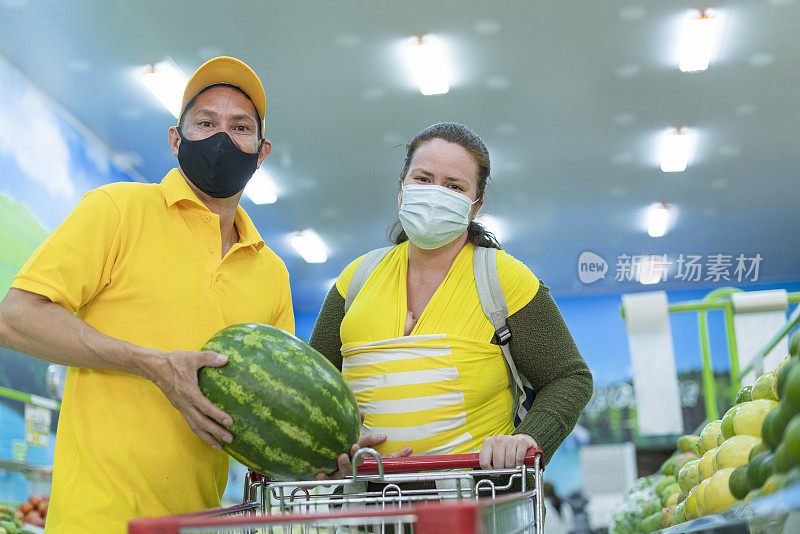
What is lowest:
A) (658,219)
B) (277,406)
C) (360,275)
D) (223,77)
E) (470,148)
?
(277,406)

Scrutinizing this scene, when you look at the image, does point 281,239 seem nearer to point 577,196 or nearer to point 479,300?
point 577,196

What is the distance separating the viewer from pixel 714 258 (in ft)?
33.2

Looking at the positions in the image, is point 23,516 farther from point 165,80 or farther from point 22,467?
point 165,80

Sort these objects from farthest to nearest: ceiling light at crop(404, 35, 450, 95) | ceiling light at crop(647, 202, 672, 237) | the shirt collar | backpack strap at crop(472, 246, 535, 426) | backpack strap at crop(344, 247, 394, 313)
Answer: ceiling light at crop(647, 202, 672, 237) → ceiling light at crop(404, 35, 450, 95) → backpack strap at crop(344, 247, 394, 313) → backpack strap at crop(472, 246, 535, 426) → the shirt collar

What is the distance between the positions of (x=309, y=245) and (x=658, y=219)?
4423 millimetres

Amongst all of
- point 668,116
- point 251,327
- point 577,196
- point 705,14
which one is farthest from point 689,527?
point 577,196

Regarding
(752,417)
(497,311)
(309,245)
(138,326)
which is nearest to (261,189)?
(309,245)

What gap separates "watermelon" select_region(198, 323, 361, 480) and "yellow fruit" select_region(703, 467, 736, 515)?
67cm

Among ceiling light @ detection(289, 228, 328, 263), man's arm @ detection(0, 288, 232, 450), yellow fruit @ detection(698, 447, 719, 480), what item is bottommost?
yellow fruit @ detection(698, 447, 719, 480)

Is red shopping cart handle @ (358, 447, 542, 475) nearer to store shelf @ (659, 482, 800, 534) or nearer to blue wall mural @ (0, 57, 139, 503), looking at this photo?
store shelf @ (659, 482, 800, 534)

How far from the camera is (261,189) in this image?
8.39 metres

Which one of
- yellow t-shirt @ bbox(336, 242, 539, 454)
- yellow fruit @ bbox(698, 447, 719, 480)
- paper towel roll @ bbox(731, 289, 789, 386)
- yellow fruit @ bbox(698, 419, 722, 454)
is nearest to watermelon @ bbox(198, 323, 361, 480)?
yellow t-shirt @ bbox(336, 242, 539, 454)

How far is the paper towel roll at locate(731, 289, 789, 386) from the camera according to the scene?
337 centimetres

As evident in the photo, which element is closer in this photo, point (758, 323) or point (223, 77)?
point (223, 77)
